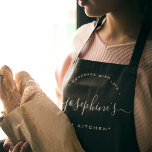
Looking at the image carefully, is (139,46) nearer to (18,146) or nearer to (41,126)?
(41,126)

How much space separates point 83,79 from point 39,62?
0.76m

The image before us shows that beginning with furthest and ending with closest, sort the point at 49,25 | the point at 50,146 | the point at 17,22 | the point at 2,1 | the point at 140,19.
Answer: the point at 49,25 < the point at 17,22 < the point at 2,1 < the point at 140,19 < the point at 50,146

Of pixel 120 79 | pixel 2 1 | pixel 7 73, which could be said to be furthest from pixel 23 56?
pixel 120 79

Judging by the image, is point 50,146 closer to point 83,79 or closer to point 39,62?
point 83,79

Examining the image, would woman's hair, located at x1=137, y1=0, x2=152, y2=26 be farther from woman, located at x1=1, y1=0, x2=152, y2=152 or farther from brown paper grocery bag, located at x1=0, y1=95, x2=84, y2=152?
brown paper grocery bag, located at x1=0, y1=95, x2=84, y2=152

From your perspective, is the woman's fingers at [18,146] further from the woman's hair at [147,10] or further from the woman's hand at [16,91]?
the woman's hair at [147,10]

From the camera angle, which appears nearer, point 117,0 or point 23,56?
point 117,0

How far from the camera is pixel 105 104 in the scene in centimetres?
75

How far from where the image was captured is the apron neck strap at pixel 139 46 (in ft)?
2.43

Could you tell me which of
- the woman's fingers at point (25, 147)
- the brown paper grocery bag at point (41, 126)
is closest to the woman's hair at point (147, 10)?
the brown paper grocery bag at point (41, 126)

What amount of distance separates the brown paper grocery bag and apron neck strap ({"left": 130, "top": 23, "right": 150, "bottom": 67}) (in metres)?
0.30

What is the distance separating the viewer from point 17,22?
1.34 m

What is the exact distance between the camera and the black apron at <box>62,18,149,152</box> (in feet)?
2.40

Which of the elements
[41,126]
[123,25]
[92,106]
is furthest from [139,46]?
[41,126]
